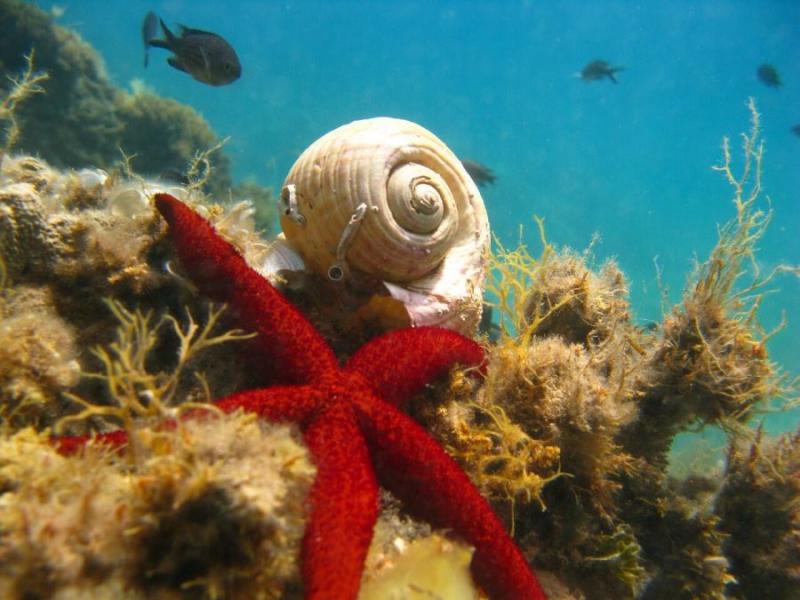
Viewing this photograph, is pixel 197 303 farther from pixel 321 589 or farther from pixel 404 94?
pixel 404 94

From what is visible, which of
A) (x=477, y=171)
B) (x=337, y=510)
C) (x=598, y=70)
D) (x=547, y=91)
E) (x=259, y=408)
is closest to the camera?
(x=337, y=510)

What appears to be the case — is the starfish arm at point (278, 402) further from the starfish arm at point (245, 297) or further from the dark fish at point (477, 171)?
the dark fish at point (477, 171)

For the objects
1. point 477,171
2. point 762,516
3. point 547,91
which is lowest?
point 762,516

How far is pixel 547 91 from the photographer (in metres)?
129

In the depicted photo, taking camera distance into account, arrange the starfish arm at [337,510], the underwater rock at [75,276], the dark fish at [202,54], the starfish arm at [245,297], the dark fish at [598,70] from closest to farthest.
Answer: the starfish arm at [337,510]
the underwater rock at [75,276]
the starfish arm at [245,297]
the dark fish at [202,54]
the dark fish at [598,70]

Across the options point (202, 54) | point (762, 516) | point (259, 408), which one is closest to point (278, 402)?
point (259, 408)

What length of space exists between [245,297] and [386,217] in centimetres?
110

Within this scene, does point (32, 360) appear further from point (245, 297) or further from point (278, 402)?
point (278, 402)

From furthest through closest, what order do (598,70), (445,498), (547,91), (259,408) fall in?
(547,91)
(598,70)
(445,498)
(259,408)

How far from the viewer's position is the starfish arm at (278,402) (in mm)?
2127

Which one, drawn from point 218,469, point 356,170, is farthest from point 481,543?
point 356,170

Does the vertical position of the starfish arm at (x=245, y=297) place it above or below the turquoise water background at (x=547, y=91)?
below

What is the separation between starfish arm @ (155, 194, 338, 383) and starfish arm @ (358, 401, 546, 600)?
17.4 inches

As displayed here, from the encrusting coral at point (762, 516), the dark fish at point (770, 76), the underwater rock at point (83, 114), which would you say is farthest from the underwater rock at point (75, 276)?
the dark fish at point (770, 76)
